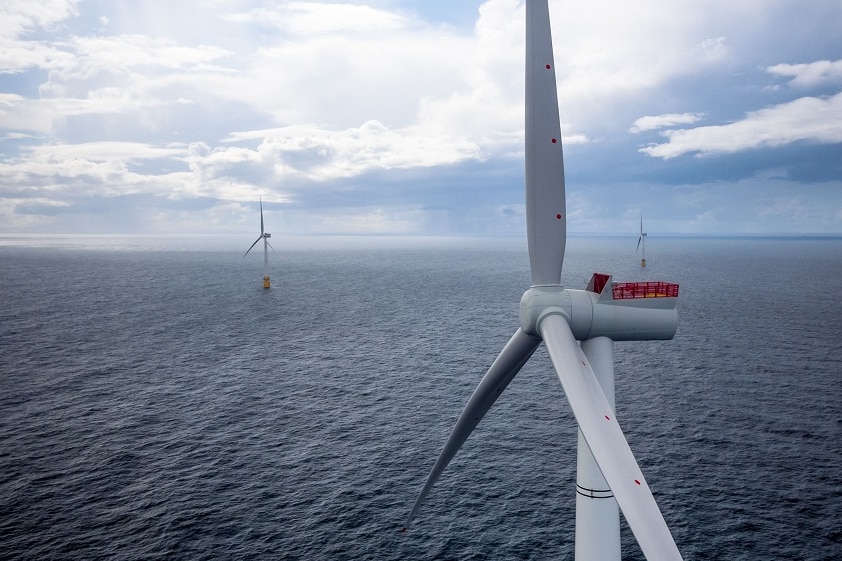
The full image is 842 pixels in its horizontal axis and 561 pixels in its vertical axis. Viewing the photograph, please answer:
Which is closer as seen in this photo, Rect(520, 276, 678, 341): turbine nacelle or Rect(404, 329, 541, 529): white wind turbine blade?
Rect(520, 276, 678, 341): turbine nacelle

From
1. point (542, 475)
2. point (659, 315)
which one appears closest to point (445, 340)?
point (542, 475)

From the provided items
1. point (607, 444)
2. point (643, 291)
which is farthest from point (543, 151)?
point (607, 444)

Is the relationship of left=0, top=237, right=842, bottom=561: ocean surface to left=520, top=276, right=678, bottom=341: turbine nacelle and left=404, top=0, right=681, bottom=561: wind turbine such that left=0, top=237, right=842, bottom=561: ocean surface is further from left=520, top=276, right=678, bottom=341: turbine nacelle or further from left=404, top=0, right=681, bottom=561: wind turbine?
left=520, top=276, right=678, bottom=341: turbine nacelle

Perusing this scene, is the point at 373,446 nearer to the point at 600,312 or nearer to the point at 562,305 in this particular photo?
the point at 562,305

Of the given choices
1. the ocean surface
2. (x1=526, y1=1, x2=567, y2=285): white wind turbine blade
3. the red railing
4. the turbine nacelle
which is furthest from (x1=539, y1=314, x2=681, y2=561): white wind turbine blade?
the ocean surface

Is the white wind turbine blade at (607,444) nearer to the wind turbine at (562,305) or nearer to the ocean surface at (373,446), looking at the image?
the wind turbine at (562,305)

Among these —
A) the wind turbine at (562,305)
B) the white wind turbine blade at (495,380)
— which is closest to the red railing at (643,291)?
the wind turbine at (562,305)
